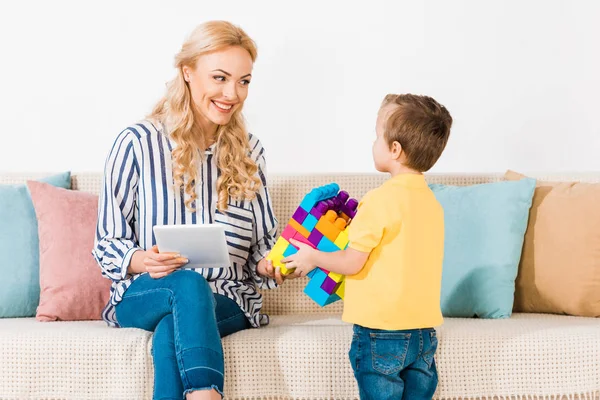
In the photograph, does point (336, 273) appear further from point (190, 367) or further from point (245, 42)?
point (245, 42)

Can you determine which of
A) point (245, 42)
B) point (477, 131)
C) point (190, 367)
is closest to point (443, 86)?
point (477, 131)

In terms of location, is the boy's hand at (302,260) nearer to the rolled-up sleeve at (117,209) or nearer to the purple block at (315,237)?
the purple block at (315,237)

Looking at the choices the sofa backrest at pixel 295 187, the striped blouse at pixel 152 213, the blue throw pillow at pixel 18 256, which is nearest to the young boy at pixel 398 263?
the striped blouse at pixel 152 213

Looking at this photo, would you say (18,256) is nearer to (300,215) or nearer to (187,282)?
(187,282)

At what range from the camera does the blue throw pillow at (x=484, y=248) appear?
2.27 meters

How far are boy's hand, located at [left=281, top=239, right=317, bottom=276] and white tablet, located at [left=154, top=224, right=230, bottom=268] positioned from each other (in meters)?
0.15

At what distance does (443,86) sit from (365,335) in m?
1.35

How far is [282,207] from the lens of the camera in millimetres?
2520

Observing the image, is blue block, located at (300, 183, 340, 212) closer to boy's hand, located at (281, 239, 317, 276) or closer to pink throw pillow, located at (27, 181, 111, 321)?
boy's hand, located at (281, 239, 317, 276)

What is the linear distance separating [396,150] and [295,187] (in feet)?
2.52

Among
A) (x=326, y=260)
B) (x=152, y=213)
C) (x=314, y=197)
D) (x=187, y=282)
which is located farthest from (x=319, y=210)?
(x=152, y=213)

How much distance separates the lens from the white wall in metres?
2.83

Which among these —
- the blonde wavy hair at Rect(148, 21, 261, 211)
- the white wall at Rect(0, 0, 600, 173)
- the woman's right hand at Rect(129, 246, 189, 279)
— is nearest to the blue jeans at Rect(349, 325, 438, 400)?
the woman's right hand at Rect(129, 246, 189, 279)

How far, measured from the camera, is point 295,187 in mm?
2529
